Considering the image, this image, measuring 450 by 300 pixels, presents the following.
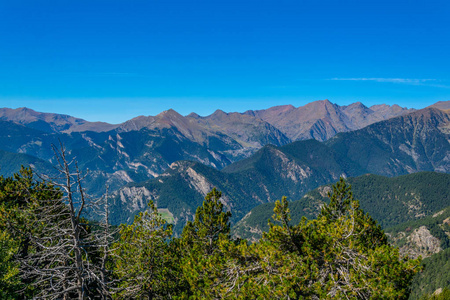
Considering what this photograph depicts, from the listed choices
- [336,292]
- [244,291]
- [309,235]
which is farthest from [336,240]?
[244,291]

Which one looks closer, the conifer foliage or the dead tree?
the dead tree

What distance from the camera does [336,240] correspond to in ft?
71.9

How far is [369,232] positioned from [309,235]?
15253mm

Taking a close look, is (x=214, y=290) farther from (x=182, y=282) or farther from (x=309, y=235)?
(x=182, y=282)

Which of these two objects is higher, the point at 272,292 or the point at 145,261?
the point at 272,292

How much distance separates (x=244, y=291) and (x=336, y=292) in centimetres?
626

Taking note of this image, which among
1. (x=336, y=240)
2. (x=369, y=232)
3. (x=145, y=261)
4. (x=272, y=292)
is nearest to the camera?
(x=272, y=292)

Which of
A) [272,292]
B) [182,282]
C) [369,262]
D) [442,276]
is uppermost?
[369,262]

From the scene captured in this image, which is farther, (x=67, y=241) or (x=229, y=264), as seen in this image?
(x=229, y=264)

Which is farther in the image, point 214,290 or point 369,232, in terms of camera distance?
point 369,232

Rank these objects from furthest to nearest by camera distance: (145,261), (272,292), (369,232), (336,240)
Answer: (369,232)
(145,261)
(336,240)
(272,292)

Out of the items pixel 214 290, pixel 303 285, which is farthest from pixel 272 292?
pixel 214 290

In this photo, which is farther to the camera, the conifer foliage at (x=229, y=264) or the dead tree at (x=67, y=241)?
the conifer foliage at (x=229, y=264)

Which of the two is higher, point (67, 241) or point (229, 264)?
point (67, 241)
